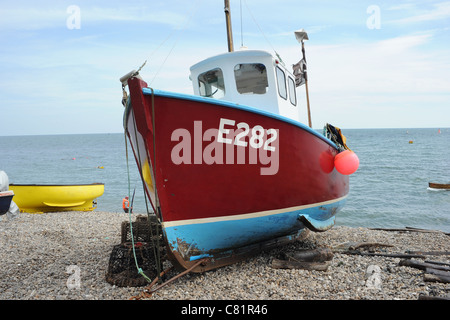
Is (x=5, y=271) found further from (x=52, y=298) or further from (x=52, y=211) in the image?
(x=52, y=211)

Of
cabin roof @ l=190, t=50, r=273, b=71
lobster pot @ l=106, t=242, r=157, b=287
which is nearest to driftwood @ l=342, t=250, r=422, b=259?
lobster pot @ l=106, t=242, r=157, b=287

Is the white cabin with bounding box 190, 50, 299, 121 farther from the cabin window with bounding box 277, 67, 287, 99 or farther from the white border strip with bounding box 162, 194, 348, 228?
the white border strip with bounding box 162, 194, 348, 228

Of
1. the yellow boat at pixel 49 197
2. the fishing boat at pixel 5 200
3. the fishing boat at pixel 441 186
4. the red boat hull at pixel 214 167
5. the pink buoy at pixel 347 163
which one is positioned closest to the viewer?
the red boat hull at pixel 214 167

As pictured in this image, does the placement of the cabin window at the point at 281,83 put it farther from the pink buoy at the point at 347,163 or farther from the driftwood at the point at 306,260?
the driftwood at the point at 306,260

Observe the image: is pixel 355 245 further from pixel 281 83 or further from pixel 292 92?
pixel 281 83

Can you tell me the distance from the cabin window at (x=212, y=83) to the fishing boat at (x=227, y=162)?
28 millimetres

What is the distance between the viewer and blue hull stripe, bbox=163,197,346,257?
4637 millimetres

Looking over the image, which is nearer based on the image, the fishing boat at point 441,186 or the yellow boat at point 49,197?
the yellow boat at point 49,197

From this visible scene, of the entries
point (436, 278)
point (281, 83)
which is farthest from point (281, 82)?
point (436, 278)

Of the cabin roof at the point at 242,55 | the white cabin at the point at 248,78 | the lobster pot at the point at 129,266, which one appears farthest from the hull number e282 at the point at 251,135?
the lobster pot at the point at 129,266

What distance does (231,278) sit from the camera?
487 cm

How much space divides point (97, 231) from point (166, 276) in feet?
13.4

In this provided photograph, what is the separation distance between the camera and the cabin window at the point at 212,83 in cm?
625
